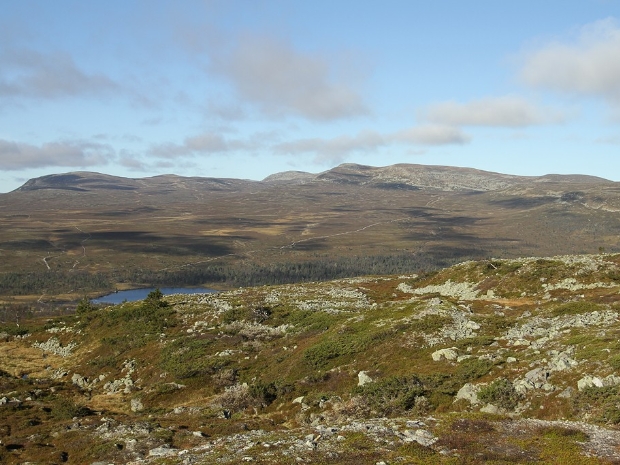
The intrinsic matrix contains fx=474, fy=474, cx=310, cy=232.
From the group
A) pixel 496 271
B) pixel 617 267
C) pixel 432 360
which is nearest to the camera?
pixel 432 360

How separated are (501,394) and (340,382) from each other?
11767 mm

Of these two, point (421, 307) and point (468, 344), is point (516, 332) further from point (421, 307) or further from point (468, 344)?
point (421, 307)

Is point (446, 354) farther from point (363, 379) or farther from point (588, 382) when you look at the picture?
point (588, 382)

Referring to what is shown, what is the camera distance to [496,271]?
68.6 meters

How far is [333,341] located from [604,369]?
69.0ft

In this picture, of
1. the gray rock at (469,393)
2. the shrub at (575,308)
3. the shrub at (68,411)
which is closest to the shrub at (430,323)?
the shrub at (575,308)

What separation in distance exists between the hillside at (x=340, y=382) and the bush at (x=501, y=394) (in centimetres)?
11

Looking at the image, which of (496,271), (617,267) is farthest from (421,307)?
(617,267)

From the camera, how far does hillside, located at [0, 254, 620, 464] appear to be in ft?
70.7

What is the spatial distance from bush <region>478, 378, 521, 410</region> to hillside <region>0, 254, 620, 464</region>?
11 centimetres

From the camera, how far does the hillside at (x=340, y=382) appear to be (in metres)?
21.6

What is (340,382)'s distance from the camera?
1339 inches

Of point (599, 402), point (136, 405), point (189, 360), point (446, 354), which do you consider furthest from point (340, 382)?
point (189, 360)

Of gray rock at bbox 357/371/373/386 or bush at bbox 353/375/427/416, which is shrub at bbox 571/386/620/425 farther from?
gray rock at bbox 357/371/373/386
